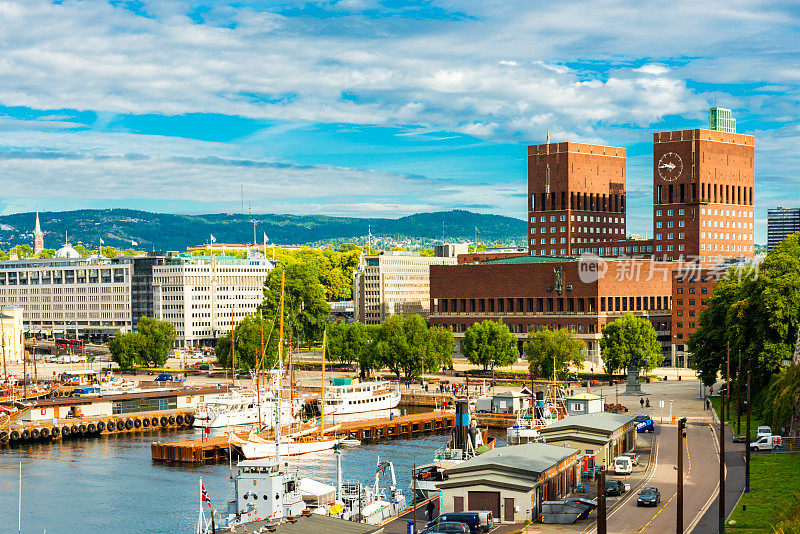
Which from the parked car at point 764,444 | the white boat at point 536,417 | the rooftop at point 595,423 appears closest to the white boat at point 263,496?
the rooftop at point 595,423

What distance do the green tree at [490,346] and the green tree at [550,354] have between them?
10.1m

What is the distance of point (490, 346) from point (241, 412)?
57302 millimetres

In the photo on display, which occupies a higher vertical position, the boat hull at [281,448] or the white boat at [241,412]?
the white boat at [241,412]

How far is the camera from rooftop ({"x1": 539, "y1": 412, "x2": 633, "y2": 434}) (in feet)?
270

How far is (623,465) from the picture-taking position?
7756 centimetres

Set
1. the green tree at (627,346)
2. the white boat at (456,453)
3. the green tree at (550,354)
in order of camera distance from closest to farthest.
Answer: the white boat at (456,453), the green tree at (627,346), the green tree at (550,354)

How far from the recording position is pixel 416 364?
538 ft

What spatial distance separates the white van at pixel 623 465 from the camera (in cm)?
7731

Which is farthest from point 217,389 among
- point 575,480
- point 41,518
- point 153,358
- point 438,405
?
point 575,480

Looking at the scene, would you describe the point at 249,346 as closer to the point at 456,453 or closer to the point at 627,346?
the point at 627,346

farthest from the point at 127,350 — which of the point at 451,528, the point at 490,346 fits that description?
the point at 451,528

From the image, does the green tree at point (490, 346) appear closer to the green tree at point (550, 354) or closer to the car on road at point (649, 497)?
the green tree at point (550, 354)

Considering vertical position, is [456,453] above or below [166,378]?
above

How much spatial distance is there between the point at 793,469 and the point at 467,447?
76.4 feet
